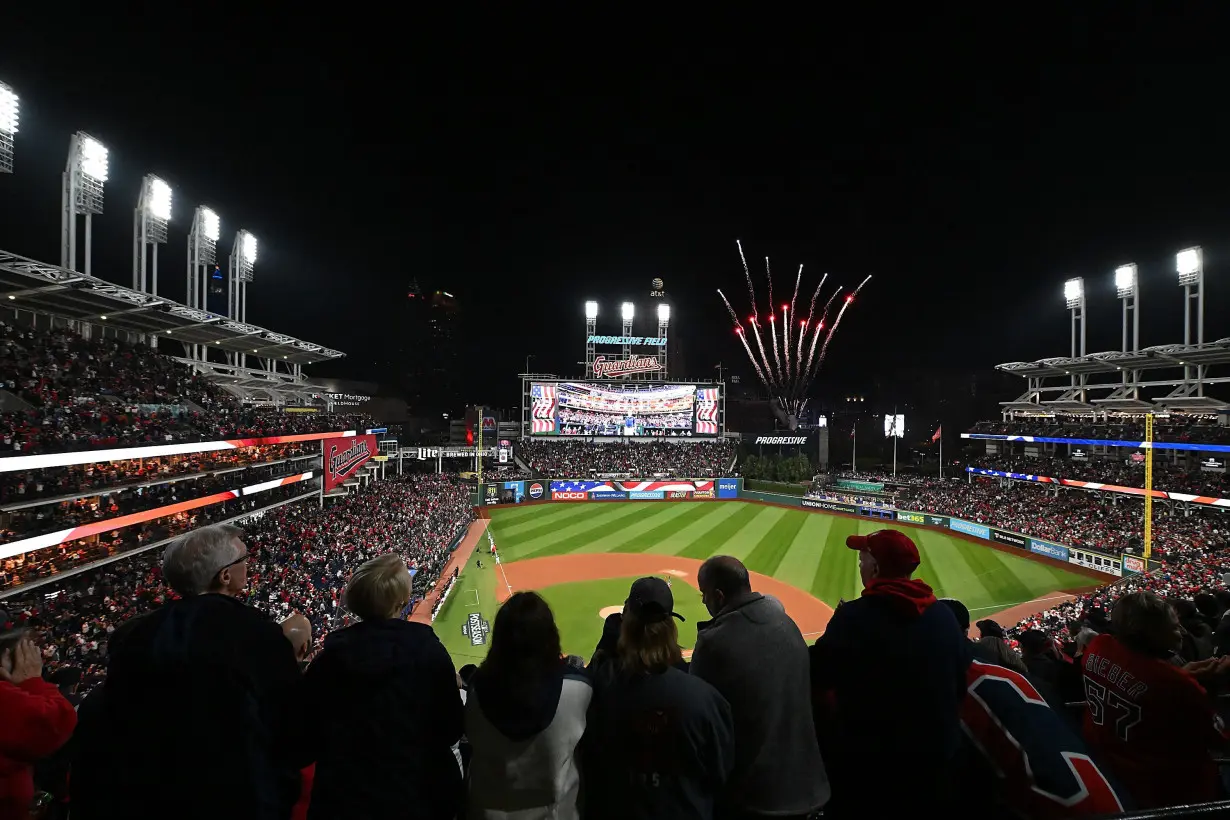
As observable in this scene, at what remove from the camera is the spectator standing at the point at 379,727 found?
225 cm

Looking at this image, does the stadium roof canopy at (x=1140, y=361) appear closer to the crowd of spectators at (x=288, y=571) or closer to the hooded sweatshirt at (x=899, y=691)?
the hooded sweatshirt at (x=899, y=691)

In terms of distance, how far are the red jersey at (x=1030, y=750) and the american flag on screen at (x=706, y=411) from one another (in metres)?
51.9

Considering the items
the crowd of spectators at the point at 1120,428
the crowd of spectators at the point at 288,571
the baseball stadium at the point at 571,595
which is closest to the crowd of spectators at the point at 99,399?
the baseball stadium at the point at 571,595

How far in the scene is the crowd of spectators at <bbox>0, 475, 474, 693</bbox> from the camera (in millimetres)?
13203

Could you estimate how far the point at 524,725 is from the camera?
7.41 feet

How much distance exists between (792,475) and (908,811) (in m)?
49.8

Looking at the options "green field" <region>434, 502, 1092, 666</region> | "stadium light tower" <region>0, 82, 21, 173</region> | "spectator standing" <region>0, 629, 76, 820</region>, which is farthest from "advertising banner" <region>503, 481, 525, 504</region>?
"spectator standing" <region>0, 629, 76, 820</region>

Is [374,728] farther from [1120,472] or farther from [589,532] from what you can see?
[1120,472]

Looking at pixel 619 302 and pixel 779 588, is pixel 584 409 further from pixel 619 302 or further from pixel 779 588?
pixel 779 588

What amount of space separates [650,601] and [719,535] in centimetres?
3459

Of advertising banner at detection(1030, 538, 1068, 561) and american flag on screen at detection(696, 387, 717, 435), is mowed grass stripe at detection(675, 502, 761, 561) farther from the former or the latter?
advertising banner at detection(1030, 538, 1068, 561)

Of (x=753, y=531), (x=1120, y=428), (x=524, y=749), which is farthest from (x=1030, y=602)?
(x=524, y=749)

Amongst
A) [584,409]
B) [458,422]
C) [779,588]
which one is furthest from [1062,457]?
[458,422]

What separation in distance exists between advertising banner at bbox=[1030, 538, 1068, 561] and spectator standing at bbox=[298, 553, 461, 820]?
3537 cm
